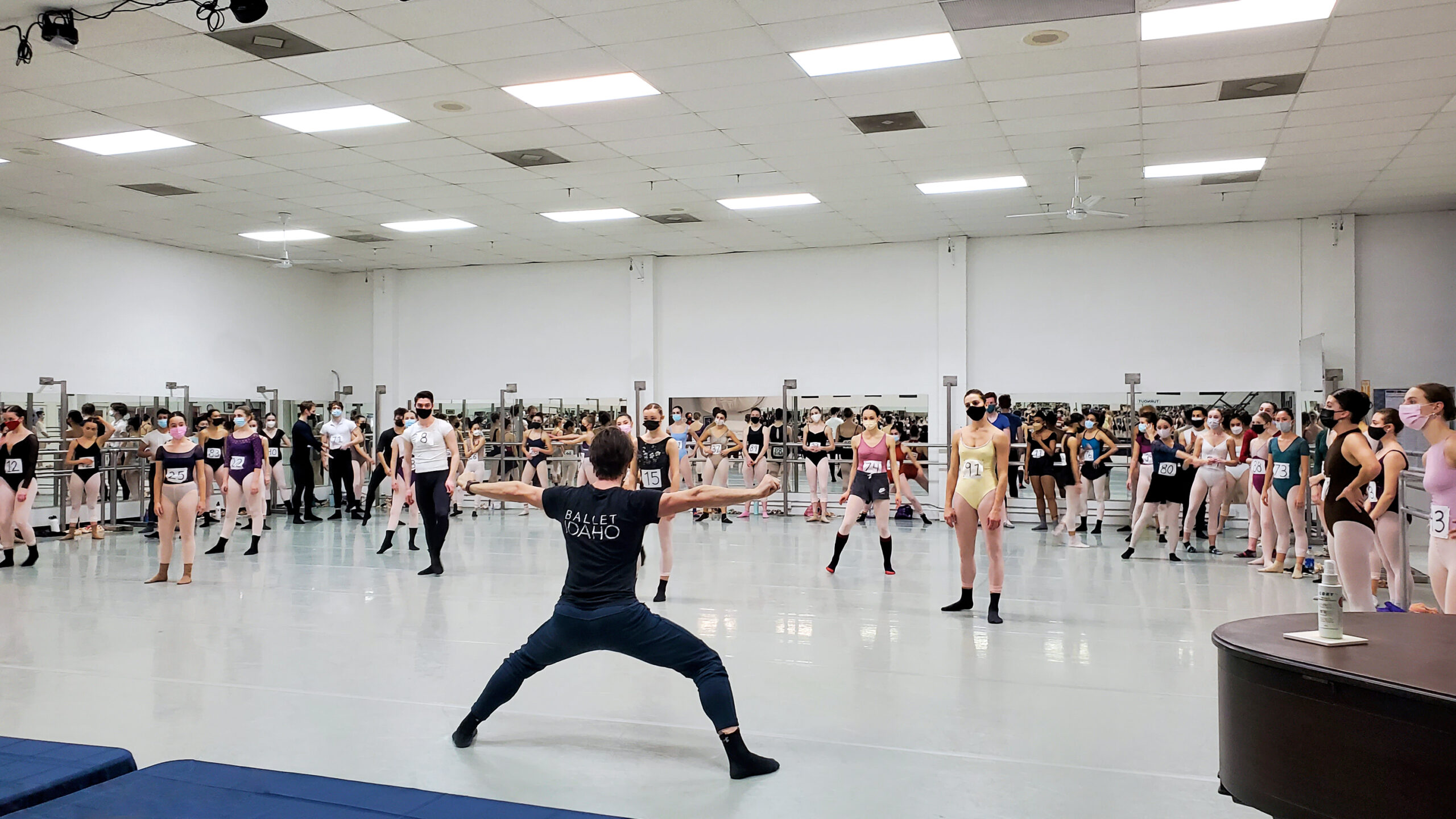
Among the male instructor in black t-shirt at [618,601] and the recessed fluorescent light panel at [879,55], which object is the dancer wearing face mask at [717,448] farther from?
the male instructor in black t-shirt at [618,601]

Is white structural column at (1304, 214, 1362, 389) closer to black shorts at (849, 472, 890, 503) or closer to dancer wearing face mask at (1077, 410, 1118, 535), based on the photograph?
dancer wearing face mask at (1077, 410, 1118, 535)

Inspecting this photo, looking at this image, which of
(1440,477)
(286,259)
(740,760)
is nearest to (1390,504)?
(1440,477)

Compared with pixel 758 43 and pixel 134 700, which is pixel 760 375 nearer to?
pixel 758 43

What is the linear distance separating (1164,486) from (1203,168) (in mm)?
3313

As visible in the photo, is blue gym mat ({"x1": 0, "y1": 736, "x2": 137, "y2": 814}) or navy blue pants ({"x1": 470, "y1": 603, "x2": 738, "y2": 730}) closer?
blue gym mat ({"x1": 0, "y1": 736, "x2": 137, "y2": 814})

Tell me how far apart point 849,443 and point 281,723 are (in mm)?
10896

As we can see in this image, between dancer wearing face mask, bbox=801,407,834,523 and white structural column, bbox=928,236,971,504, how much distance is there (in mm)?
1705

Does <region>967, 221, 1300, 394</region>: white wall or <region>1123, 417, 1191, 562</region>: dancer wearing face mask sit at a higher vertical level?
<region>967, 221, 1300, 394</region>: white wall

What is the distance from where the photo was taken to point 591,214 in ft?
42.8

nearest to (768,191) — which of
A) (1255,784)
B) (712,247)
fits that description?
(712,247)

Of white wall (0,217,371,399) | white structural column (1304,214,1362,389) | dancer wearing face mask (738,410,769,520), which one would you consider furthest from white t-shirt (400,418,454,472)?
white structural column (1304,214,1362,389)

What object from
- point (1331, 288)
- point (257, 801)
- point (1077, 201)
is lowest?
point (257, 801)

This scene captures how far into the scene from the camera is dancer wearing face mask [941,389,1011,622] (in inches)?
273

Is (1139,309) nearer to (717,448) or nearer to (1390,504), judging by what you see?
(717,448)
